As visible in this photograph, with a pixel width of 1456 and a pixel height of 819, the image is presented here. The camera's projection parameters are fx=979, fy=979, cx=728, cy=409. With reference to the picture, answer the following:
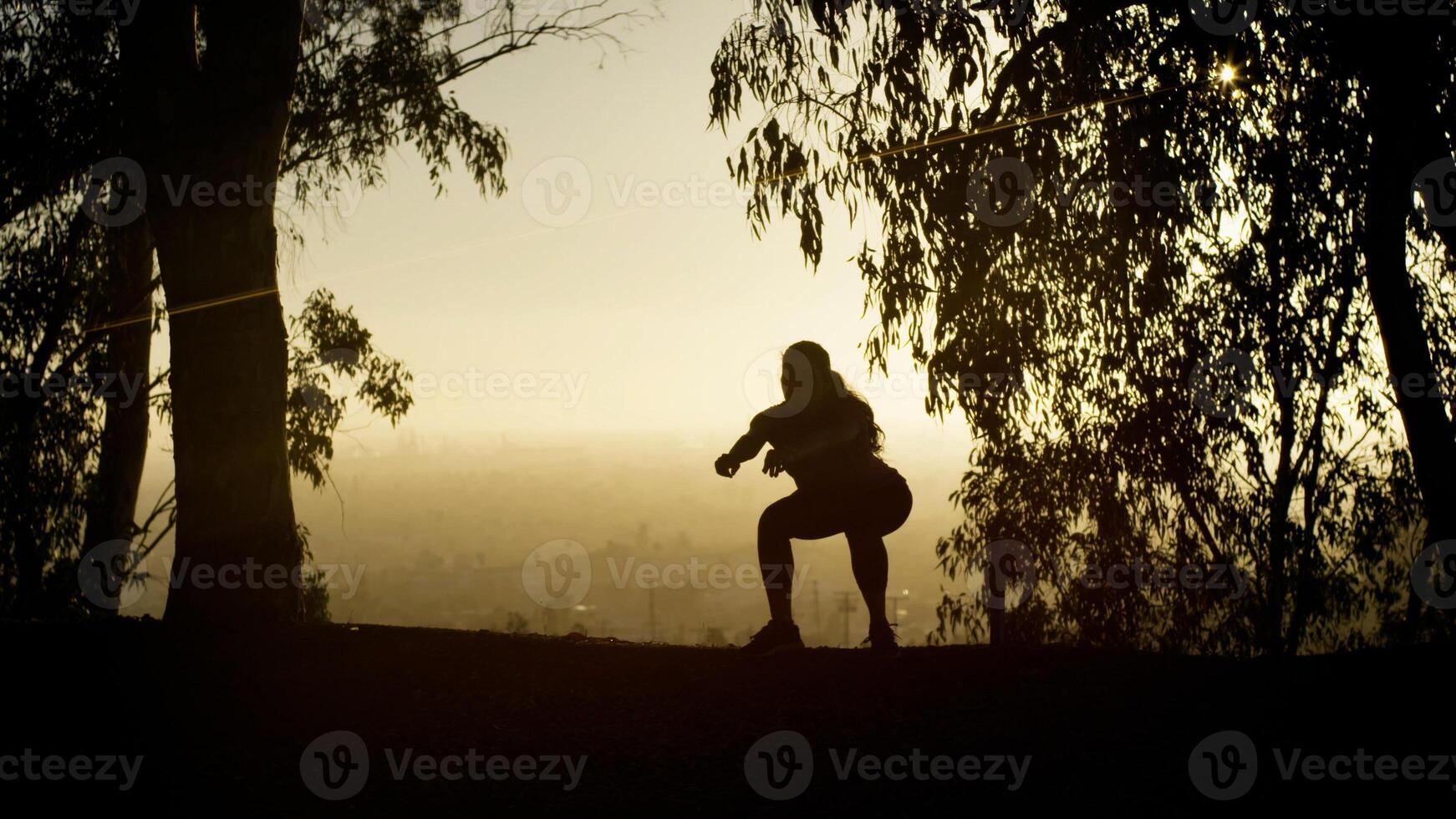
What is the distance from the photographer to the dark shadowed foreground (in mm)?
3014

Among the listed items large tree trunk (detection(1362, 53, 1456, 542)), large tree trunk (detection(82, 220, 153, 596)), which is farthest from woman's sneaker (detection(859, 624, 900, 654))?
large tree trunk (detection(82, 220, 153, 596))

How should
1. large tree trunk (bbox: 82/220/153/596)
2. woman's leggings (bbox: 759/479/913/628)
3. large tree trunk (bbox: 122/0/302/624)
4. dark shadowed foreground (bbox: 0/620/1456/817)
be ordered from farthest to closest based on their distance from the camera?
large tree trunk (bbox: 82/220/153/596)
large tree trunk (bbox: 122/0/302/624)
woman's leggings (bbox: 759/479/913/628)
dark shadowed foreground (bbox: 0/620/1456/817)

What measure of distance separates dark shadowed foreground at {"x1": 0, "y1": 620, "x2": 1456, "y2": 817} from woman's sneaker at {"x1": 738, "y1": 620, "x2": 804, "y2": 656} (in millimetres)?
110

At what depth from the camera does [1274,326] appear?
296 inches

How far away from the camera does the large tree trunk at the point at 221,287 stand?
4.73 metres

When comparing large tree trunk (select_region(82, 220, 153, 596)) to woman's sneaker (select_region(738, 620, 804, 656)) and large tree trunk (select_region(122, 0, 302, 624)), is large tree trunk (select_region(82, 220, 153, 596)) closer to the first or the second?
large tree trunk (select_region(122, 0, 302, 624))

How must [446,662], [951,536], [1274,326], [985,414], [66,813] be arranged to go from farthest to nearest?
[951,536], [1274,326], [985,414], [446,662], [66,813]

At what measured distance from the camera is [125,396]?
10258mm

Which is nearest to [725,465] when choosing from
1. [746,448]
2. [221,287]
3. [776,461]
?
[746,448]

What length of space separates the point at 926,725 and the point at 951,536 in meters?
6.25

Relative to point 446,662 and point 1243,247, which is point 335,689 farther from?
point 1243,247

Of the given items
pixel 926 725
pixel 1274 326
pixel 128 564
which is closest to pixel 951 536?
pixel 1274 326

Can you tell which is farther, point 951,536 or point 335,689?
point 951,536

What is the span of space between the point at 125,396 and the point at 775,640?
28.8 feet
